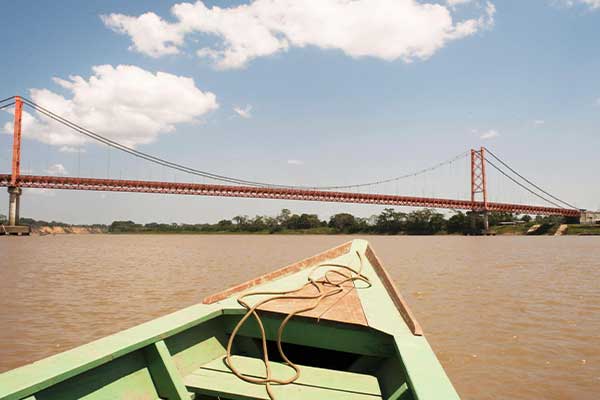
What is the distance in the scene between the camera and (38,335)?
4.38m

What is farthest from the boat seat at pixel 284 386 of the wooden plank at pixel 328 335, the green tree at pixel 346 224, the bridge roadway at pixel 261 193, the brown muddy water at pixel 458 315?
the green tree at pixel 346 224

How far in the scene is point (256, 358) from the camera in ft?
7.88

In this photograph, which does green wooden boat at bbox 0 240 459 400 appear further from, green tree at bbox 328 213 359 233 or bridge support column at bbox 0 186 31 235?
green tree at bbox 328 213 359 233

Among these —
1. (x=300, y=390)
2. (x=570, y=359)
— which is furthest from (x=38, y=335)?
(x=570, y=359)

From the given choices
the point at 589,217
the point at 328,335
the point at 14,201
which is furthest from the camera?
the point at 589,217

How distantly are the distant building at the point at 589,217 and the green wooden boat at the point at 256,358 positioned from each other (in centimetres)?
5668

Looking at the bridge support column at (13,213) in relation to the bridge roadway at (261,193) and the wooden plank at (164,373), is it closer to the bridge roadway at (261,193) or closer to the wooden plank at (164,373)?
the bridge roadway at (261,193)

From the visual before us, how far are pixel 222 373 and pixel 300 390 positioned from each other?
0.45 metres

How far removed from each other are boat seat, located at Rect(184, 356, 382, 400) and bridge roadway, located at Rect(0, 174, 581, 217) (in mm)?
37557

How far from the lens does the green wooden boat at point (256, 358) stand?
1.53m

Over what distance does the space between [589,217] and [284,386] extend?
59.4 metres

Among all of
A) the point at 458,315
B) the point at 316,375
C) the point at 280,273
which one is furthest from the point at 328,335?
the point at 458,315

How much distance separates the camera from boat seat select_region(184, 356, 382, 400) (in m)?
1.85

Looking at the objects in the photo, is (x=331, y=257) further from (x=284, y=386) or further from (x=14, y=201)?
(x=14, y=201)
